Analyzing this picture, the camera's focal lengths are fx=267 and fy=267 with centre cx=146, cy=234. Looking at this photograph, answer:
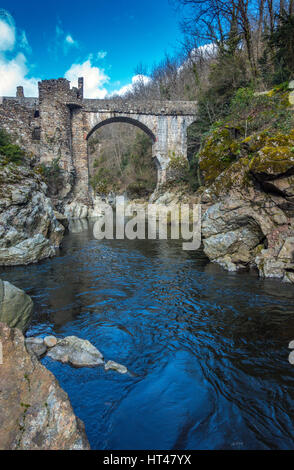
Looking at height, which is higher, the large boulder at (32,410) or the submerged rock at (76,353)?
the large boulder at (32,410)

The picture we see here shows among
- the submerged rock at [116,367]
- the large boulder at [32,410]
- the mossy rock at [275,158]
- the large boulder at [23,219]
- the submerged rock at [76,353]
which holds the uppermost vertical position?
the mossy rock at [275,158]

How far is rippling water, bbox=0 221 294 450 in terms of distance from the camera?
2.56 meters

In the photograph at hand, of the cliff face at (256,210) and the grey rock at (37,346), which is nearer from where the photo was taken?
the grey rock at (37,346)

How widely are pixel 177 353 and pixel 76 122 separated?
21961mm

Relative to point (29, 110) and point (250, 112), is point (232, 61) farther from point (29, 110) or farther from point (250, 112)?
point (29, 110)

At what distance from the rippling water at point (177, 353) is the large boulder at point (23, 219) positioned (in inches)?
48.2

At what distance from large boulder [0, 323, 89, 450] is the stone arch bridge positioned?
20.1 m

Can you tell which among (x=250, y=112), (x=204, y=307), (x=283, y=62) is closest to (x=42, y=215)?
(x=204, y=307)

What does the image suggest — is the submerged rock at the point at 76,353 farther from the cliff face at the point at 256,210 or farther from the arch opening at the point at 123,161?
the arch opening at the point at 123,161

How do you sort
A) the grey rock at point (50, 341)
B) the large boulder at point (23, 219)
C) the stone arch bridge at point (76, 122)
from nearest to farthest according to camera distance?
the grey rock at point (50, 341) < the large boulder at point (23, 219) < the stone arch bridge at point (76, 122)

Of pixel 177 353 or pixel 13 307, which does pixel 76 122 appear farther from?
pixel 177 353

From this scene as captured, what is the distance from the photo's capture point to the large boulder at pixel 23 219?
334 inches

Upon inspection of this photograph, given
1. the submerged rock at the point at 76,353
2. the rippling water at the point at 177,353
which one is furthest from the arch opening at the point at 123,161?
the submerged rock at the point at 76,353

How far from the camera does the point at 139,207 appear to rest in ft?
90.3
